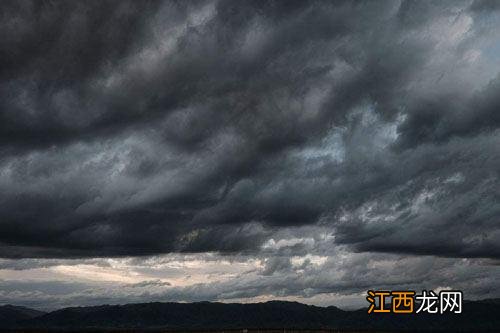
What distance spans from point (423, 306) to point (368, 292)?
11.3 m

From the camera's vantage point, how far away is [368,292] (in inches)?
4498

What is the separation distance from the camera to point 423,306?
4422 inches

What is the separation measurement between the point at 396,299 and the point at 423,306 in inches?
Result: 217

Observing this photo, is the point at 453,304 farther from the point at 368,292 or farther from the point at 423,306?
the point at 368,292

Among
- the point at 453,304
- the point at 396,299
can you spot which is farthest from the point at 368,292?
the point at 453,304

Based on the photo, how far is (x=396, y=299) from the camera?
113375 mm

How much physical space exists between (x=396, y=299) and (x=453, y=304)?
38.8 ft

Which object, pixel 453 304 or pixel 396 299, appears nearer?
pixel 453 304

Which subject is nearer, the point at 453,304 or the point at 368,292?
the point at 453,304

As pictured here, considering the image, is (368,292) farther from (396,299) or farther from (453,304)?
(453,304)

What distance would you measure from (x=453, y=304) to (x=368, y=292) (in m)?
16.9

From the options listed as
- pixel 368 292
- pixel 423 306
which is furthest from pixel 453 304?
pixel 368 292
